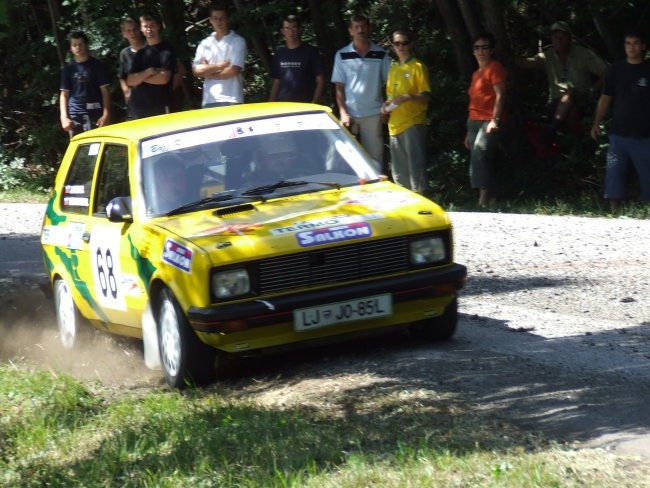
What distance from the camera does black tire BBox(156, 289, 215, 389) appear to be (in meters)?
7.82

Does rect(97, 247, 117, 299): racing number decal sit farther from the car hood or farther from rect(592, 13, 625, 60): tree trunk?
rect(592, 13, 625, 60): tree trunk

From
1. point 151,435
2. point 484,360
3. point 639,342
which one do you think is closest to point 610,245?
point 639,342

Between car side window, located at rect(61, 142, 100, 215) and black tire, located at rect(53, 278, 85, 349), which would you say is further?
black tire, located at rect(53, 278, 85, 349)

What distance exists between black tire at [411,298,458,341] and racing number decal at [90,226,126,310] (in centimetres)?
198

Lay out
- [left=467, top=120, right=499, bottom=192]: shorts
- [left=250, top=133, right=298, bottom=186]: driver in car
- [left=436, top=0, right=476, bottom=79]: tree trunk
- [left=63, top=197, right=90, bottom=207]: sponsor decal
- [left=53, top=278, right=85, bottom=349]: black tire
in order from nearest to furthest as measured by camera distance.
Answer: [left=250, top=133, right=298, bottom=186]: driver in car, [left=63, top=197, right=90, bottom=207]: sponsor decal, [left=53, top=278, right=85, bottom=349]: black tire, [left=467, top=120, right=499, bottom=192]: shorts, [left=436, top=0, right=476, bottom=79]: tree trunk

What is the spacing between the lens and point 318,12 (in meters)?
19.3

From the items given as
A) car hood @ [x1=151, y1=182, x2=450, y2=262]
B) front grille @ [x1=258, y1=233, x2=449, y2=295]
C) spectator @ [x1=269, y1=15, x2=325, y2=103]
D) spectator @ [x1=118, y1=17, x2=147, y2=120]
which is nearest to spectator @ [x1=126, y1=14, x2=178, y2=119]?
spectator @ [x1=118, y1=17, x2=147, y2=120]

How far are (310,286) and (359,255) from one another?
0.36m

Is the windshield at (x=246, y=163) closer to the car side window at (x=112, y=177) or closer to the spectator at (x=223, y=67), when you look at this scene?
the car side window at (x=112, y=177)

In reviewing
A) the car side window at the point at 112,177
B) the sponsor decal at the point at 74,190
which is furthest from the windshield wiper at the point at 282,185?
the sponsor decal at the point at 74,190

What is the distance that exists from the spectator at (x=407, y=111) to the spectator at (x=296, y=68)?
34.3 inches

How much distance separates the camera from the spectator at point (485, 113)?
1534cm

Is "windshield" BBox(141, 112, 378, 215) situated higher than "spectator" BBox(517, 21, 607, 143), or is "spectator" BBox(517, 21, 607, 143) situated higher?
"windshield" BBox(141, 112, 378, 215)

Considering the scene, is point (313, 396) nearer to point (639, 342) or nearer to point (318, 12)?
point (639, 342)
